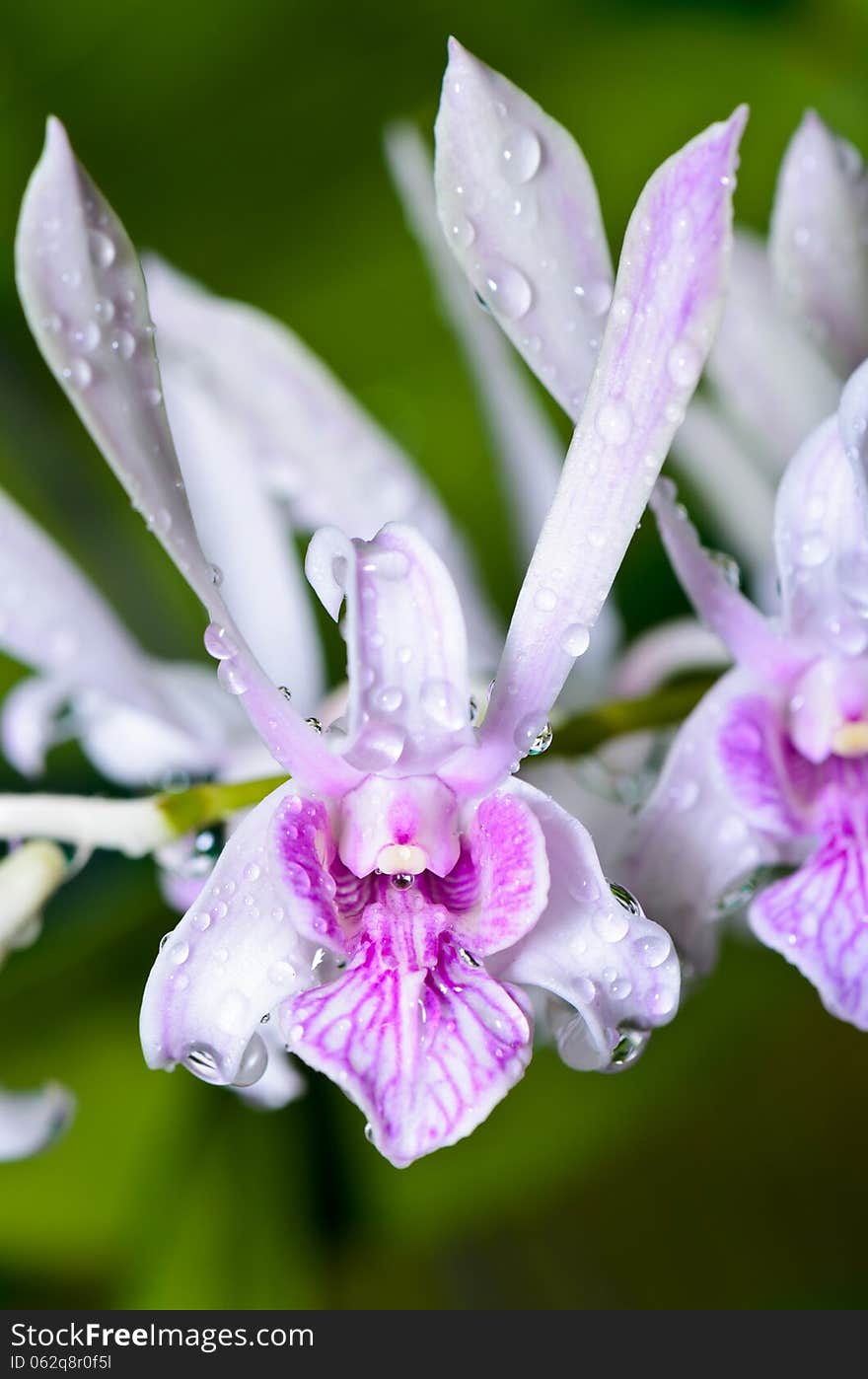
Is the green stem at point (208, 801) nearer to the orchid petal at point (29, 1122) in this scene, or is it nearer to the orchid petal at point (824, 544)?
the orchid petal at point (29, 1122)

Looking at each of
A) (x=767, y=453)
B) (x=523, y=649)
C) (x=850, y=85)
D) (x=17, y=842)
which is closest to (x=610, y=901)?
(x=523, y=649)

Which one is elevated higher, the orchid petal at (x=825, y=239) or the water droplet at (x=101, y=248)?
the water droplet at (x=101, y=248)

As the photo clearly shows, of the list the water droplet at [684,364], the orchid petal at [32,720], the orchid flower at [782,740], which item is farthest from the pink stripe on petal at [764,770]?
the orchid petal at [32,720]

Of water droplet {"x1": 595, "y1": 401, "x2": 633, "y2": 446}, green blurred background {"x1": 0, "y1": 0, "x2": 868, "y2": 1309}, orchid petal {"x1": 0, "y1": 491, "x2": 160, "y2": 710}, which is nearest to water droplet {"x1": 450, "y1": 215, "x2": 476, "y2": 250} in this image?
water droplet {"x1": 595, "y1": 401, "x2": 633, "y2": 446}

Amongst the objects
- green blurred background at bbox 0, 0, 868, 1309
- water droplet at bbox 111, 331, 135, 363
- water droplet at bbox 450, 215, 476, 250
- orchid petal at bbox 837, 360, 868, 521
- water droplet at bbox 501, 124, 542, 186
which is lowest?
green blurred background at bbox 0, 0, 868, 1309

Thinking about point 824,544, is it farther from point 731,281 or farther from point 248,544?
point 248,544

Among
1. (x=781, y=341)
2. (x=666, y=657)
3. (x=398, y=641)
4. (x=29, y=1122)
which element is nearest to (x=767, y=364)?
(x=781, y=341)

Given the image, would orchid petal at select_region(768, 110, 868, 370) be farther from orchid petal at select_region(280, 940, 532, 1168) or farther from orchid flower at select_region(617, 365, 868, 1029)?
orchid petal at select_region(280, 940, 532, 1168)
